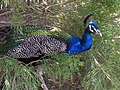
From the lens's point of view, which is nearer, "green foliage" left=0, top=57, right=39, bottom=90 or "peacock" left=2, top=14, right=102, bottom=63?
"green foliage" left=0, top=57, right=39, bottom=90

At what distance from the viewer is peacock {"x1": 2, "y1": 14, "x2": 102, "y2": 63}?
137cm

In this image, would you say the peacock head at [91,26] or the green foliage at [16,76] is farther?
the peacock head at [91,26]

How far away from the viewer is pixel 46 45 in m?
1.39

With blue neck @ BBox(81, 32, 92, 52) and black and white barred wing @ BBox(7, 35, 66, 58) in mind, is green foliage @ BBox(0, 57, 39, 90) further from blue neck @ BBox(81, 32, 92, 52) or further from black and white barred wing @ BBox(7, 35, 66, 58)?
blue neck @ BBox(81, 32, 92, 52)

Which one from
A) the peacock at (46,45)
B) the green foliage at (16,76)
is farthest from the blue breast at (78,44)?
the green foliage at (16,76)

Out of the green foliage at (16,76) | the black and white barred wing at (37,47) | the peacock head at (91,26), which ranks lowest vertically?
the green foliage at (16,76)

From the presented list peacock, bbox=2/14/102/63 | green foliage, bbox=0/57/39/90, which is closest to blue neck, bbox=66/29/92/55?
peacock, bbox=2/14/102/63

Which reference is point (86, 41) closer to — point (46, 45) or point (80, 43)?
point (80, 43)

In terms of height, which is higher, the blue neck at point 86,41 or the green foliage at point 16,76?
the blue neck at point 86,41

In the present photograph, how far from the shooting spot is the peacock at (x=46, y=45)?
137 centimetres

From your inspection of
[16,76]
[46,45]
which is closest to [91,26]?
[46,45]

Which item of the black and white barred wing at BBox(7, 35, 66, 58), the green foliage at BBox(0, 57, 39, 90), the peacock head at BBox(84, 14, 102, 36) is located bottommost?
the green foliage at BBox(0, 57, 39, 90)

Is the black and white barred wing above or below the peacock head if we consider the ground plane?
below

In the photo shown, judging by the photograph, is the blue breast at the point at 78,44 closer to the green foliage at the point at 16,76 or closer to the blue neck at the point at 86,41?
the blue neck at the point at 86,41
